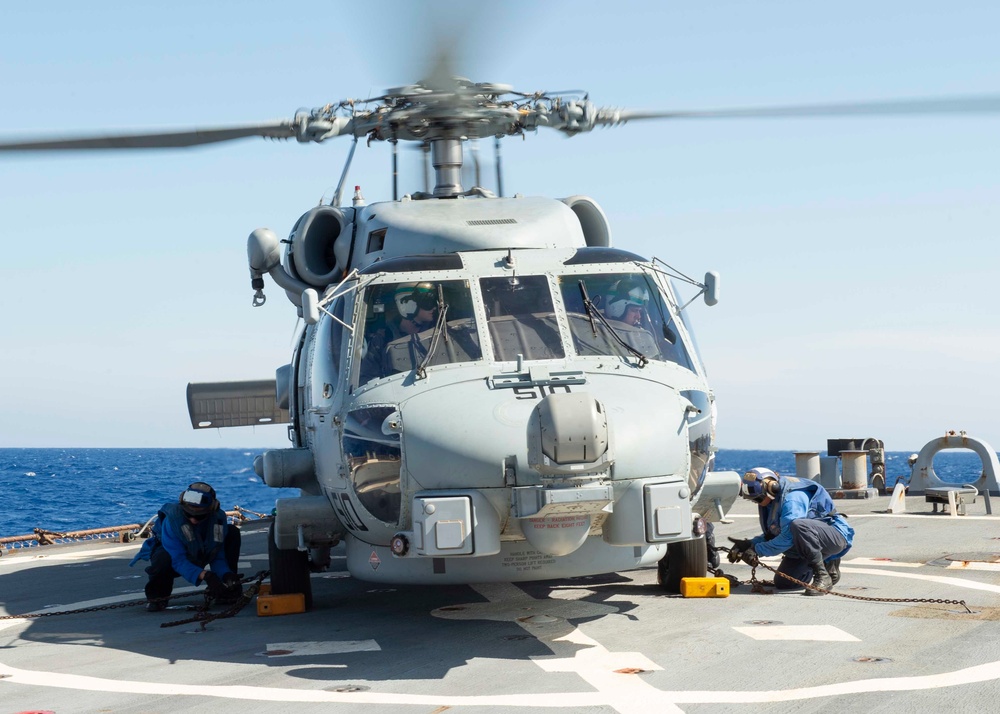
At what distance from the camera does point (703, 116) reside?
30.7 ft

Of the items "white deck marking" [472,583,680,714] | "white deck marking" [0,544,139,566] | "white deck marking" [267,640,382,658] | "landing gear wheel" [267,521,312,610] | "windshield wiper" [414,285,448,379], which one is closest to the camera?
"white deck marking" [472,583,680,714]

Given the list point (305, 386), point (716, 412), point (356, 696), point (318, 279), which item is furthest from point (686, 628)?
point (318, 279)

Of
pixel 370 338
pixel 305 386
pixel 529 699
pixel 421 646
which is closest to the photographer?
pixel 529 699

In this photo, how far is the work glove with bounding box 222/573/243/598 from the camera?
33.0ft

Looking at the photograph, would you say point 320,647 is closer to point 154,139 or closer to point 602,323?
point 602,323

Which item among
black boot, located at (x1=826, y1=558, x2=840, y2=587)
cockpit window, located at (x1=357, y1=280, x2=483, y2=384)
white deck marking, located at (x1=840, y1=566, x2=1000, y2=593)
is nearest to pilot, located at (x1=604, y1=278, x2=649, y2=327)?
cockpit window, located at (x1=357, y1=280, x2=483, y2=384)

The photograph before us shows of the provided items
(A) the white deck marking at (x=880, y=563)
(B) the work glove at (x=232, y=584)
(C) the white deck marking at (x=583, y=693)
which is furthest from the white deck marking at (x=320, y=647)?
(A) the white deck marking at (x=880, y=563)

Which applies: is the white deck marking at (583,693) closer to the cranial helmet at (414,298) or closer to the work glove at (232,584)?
the work glove at (232,584)

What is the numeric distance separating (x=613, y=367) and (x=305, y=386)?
10.9ft

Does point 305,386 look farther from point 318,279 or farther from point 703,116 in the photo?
point 703,116

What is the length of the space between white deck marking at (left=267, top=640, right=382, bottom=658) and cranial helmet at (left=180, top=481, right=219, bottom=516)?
2122mm

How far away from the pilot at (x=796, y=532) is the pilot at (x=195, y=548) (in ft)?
15.0

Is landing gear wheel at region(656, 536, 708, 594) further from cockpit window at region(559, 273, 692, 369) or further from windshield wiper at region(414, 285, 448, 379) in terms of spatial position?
windshield wiper at region(414, 285, 448, 379)

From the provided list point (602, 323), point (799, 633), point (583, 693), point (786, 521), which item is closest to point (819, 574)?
point (786, 521)
